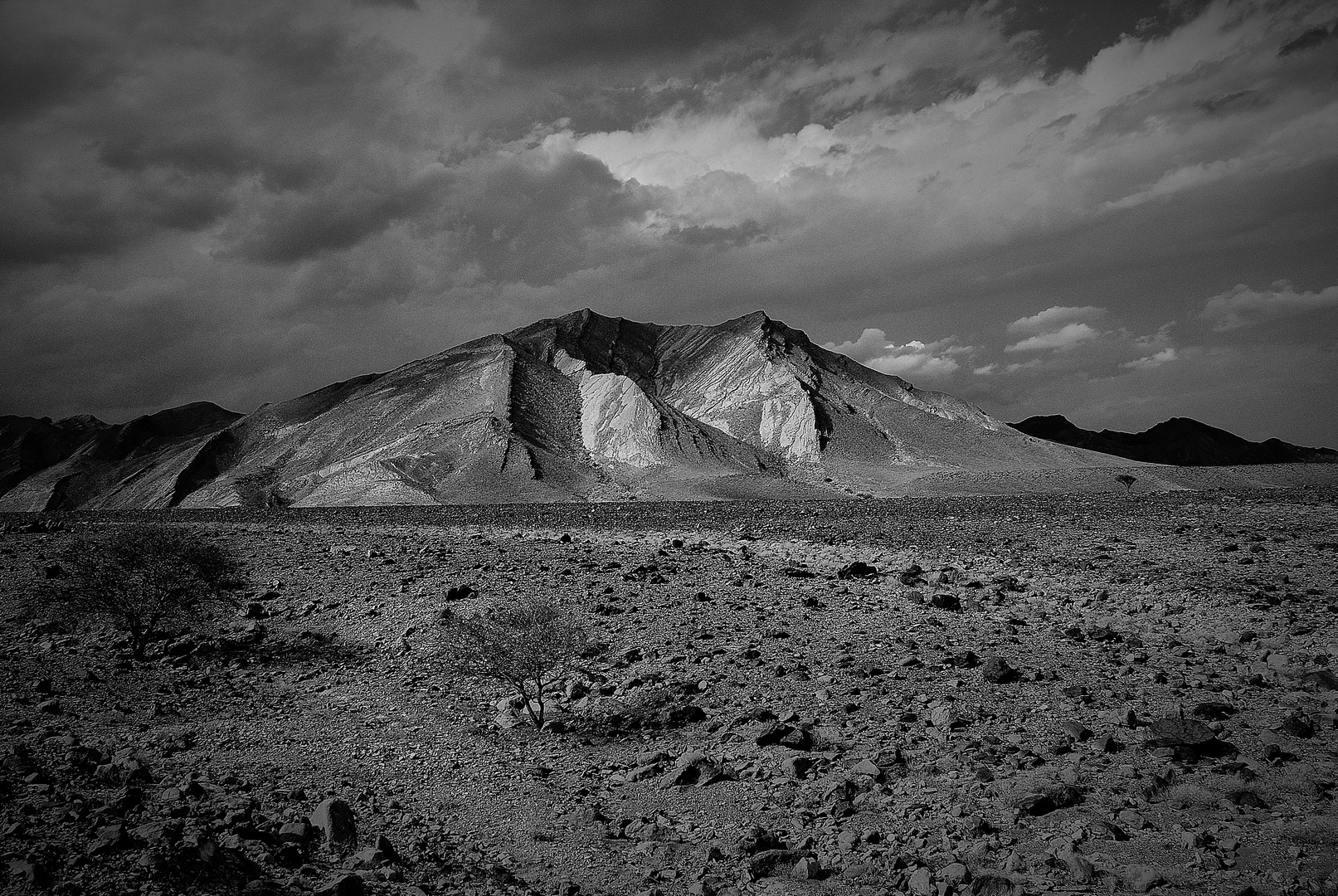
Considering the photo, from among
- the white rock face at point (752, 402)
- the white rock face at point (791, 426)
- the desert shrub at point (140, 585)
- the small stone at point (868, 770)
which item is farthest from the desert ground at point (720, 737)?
the white rock face at point (752, 402)

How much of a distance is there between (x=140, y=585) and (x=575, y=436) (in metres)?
81.3

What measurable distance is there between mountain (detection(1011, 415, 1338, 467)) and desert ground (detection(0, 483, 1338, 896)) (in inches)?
6226

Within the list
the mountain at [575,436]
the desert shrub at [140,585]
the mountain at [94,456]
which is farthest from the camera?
the mountain at [94,456]

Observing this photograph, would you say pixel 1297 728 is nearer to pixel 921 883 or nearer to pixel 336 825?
pixel 921 883

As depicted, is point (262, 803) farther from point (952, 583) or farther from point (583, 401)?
point (583, 401)

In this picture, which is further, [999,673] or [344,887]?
[999,673]

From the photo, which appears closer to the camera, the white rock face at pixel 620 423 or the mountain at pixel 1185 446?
the white rock face at pixel 620 423

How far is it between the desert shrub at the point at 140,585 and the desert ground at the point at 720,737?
2.24 ft

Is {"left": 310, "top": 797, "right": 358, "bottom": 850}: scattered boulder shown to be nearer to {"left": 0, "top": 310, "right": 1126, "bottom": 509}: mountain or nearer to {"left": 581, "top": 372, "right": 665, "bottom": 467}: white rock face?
{"left": 0, "top": 310, "right": 1126, "bottom": 509}: mountain

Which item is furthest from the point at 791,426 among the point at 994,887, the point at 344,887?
the point at 344,887

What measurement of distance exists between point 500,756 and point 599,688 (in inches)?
119

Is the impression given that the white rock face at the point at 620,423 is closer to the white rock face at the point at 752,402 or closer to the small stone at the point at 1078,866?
the white rock face at the point at 752,402

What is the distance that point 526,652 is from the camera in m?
15.2

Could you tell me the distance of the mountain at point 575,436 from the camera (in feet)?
283
